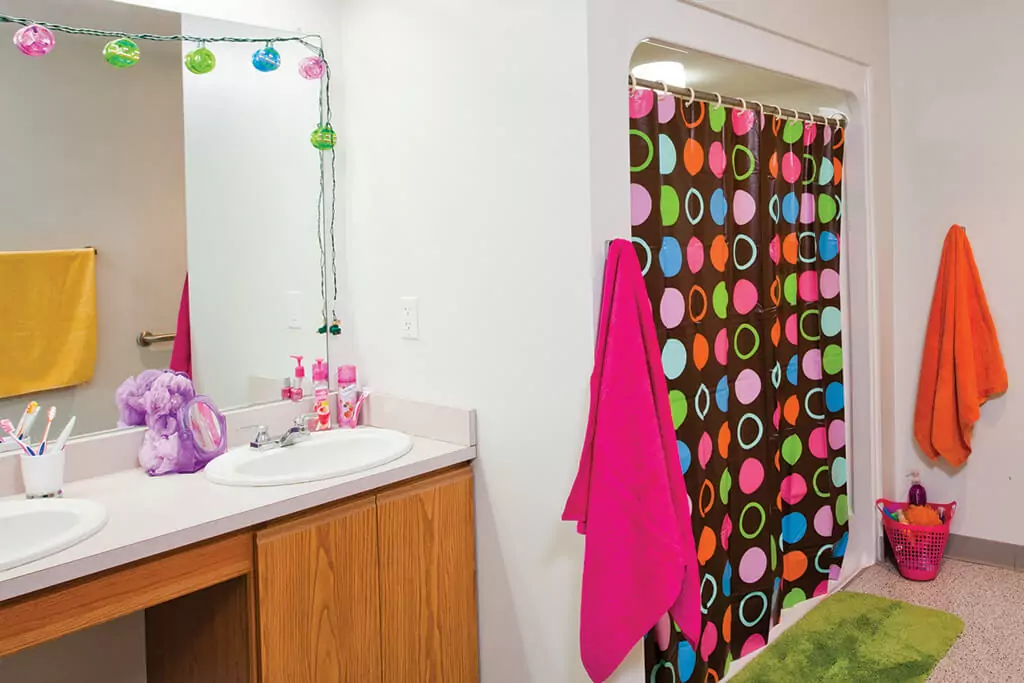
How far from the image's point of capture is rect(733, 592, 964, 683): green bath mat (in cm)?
226

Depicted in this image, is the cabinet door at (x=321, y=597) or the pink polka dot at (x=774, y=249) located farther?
the pink polka dot at (x=774, y=249)

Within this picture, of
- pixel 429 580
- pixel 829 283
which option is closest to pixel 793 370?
pixel 829 283

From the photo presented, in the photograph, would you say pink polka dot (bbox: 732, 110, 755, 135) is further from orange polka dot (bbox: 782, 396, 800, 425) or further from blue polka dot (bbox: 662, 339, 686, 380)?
orange polka dot (bbox: 782, 396, 800, 425)

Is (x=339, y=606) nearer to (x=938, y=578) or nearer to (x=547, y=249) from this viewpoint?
(x=547, y=249)

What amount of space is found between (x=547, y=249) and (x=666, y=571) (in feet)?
2.58

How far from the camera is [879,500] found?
3016 mm

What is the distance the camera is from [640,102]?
193 cm

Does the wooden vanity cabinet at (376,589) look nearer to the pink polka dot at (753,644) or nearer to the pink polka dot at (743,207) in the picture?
the pink polka dot at (753,644)

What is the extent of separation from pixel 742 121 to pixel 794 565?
4.72 feet

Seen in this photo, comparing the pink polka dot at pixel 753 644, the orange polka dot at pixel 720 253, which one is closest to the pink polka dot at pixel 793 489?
the pink polka dot at pixel 753 644

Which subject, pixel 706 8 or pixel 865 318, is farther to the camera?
pixel 865 318

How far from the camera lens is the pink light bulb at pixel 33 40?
1.82 meters

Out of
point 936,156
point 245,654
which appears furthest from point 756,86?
point 245,654

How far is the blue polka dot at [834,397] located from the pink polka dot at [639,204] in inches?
46.4
